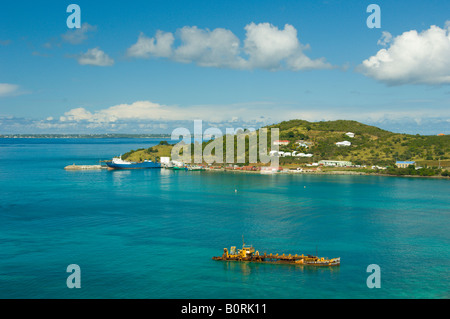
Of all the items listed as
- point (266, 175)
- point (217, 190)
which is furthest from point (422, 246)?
point (266, 175)

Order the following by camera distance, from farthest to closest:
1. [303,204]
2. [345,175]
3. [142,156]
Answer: [142,156] < [345,175] < [303,204]

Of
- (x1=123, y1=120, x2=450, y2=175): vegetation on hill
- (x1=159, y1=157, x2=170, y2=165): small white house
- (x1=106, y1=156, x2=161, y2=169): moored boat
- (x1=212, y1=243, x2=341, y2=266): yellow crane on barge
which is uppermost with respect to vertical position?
(x1=123, y1=120, x2=450, y2=175): vegetation on hill

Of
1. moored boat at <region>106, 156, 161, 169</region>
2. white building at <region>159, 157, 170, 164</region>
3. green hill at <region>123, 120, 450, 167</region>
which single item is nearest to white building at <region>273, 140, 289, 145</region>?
green hill at <region>123, 120, 450, 167</region>

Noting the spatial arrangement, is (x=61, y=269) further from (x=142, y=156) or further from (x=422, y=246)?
(x=142, y=156)

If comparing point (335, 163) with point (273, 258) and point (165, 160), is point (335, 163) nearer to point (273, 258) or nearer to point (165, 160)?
point (165, 160)

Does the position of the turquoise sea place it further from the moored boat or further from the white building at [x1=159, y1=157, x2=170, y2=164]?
the white building at [x1=159, y1=157, x2=170, y2=164]

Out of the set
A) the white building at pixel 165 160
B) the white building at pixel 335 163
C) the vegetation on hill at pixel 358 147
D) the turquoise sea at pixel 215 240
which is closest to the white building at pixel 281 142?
the vegetation on hill at pixel 358 147
